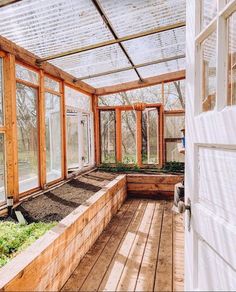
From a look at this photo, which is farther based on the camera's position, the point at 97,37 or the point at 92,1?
the point at 97,37

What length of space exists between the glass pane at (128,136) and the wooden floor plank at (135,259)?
10.4 ft

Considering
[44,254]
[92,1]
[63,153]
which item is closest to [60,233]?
[44,254]

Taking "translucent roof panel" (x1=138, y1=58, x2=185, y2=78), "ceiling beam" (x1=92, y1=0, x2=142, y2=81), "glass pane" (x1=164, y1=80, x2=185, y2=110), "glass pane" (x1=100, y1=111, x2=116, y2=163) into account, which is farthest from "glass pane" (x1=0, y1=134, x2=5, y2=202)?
"glass pane" (x1=164, y1=80, x2=185, y2=110)

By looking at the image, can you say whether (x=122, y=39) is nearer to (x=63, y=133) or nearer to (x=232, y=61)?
(x=63, y=133)

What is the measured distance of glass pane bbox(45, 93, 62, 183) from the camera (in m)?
4.86

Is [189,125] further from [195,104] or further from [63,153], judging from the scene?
[63,153]

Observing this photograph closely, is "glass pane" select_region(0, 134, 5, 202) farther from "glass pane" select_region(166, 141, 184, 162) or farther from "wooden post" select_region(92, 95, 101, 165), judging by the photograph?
"glass pane" select_region(166, 141, 184, 162)

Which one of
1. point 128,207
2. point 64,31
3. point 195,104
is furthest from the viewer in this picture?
point 128,207

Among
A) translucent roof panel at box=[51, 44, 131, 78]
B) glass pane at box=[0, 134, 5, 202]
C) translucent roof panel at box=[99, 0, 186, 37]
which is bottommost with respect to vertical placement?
glass pane at box=[0, 134, 5, 202]

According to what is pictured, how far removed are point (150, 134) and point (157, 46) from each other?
2755 millimetres

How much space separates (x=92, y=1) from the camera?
278cm

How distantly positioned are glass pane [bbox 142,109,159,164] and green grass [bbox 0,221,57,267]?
448 centimetres

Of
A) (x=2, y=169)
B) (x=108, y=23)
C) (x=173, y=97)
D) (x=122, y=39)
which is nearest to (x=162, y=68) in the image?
(x=173, y=97)

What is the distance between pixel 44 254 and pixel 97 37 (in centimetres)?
314
